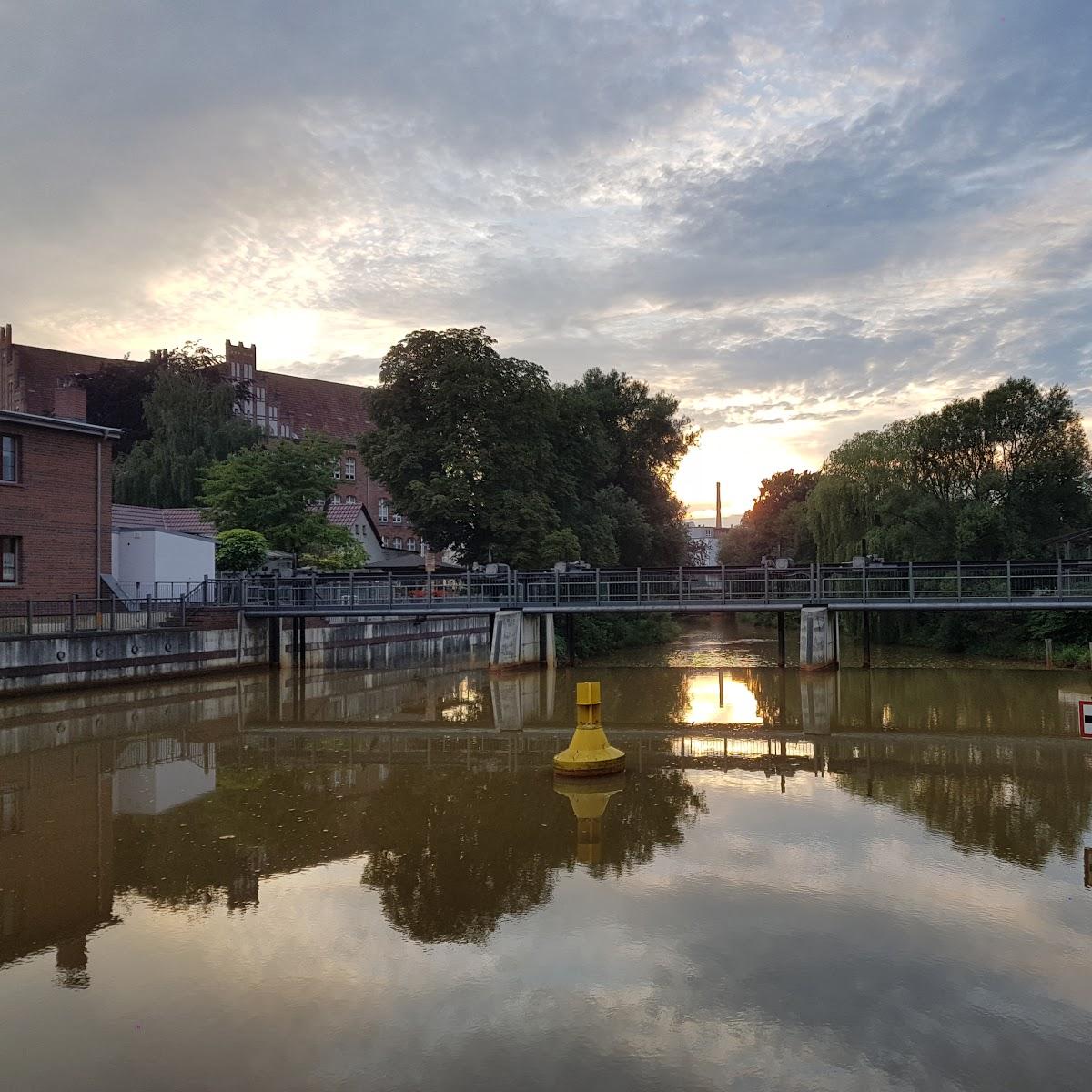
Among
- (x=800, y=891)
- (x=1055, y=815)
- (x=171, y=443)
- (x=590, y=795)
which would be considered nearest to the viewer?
(x=800, y=891)

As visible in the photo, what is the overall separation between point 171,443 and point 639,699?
128ft

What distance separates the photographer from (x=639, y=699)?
23.5 meters

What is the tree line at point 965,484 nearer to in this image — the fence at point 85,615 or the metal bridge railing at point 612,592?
the metal bridge railing at point 612,592

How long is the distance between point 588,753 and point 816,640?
1921cm

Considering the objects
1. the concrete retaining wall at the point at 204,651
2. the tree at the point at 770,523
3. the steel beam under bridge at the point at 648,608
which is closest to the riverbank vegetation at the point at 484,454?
the concrete retaining wall at the point at 204,651

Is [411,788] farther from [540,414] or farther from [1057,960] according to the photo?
[540,414]

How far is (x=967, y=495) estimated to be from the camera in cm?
4259

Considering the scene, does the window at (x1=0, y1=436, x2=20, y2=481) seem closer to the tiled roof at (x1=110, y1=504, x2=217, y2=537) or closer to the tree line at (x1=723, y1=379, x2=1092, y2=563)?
the tiled roof at (x1=110, y1=504, x2=217, y2=537)

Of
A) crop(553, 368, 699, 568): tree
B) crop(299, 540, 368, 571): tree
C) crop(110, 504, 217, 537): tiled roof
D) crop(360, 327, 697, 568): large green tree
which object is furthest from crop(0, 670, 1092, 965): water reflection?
crop(553, 368, 699, 568): tree

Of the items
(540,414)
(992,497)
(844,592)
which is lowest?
(844,592)

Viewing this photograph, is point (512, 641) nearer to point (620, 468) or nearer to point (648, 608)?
point (648, 608)

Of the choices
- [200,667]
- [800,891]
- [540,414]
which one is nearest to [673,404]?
[540,414]

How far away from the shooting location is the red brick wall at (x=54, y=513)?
91.1 ft

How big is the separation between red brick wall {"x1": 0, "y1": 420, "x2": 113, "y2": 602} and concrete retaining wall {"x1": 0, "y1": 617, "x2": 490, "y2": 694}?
3.78 m
